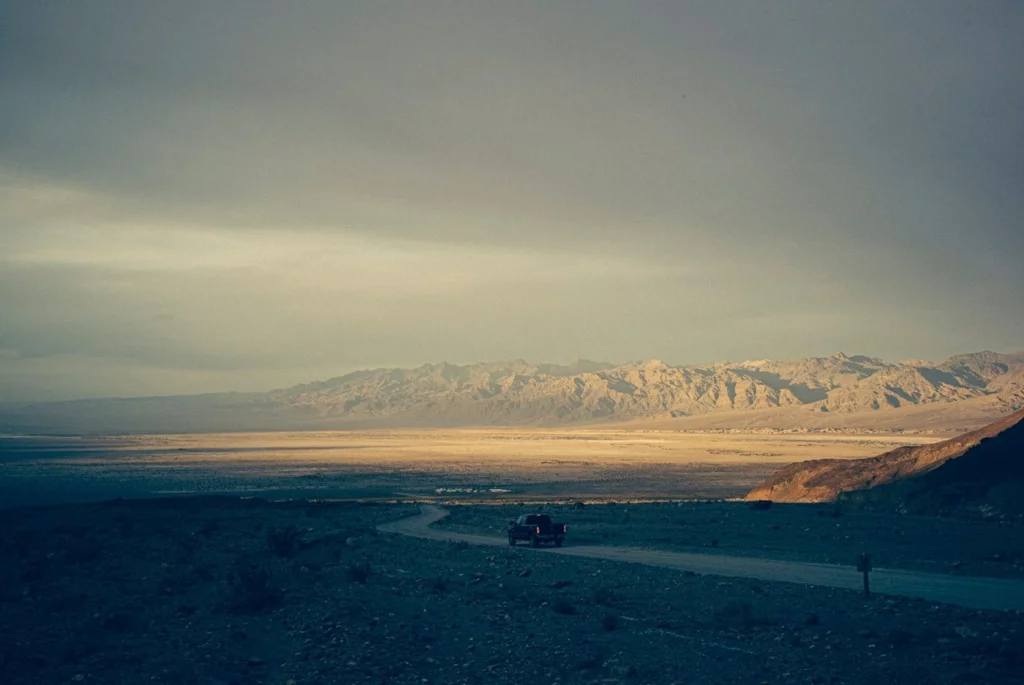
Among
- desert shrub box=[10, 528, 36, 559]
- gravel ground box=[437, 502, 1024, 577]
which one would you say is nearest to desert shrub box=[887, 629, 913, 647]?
A: gravel ground box=[437, 502, 1024, 577]

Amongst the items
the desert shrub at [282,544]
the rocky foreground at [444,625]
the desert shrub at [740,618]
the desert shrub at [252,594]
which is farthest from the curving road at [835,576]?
the desert shrub at [252,594]

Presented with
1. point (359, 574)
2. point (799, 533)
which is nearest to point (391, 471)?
point (799, 533)

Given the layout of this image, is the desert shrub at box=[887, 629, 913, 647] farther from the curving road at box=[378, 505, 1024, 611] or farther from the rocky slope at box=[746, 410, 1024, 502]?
the rocky slope at box=[746, 410, 1024, 502]

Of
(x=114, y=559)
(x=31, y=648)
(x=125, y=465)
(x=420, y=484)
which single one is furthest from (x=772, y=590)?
(x=125, y=465)

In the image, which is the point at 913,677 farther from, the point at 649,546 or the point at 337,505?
the point at 337,505

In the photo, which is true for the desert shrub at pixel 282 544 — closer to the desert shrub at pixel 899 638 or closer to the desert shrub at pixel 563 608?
the desert shrub at pixel 563 608
